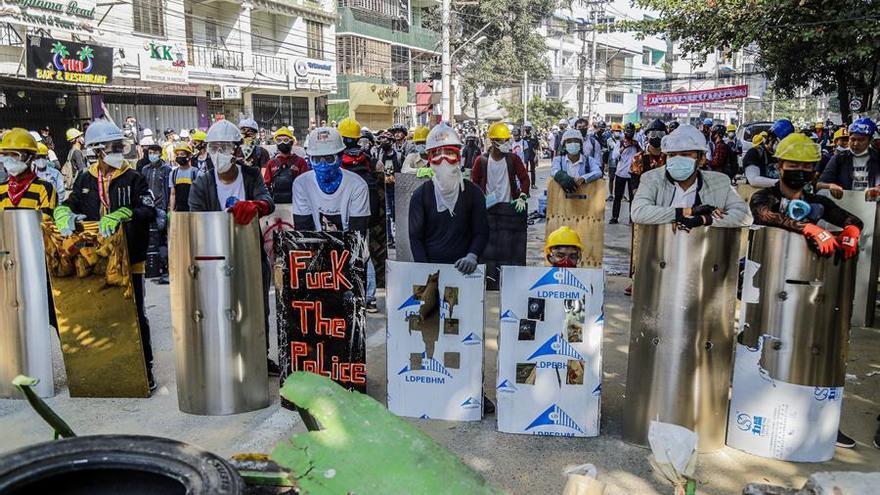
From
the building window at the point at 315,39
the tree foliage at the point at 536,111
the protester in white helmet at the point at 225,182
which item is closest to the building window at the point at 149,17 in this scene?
the building window at the point at 315,39

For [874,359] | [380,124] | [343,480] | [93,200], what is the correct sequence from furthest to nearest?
[380,124]
[874,359]
[93,200]
[343,480]

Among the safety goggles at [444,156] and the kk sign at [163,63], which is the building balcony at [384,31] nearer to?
the kk sign at [163,63]

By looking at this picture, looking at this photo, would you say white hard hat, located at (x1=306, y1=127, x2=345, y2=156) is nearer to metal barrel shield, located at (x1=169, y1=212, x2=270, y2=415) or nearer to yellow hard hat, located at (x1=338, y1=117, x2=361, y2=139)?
metal barrel shield, located at (x1=169, y1=212, x2=270, y2=415)

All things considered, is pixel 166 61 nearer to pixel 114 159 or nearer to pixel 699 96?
pixel 114 159

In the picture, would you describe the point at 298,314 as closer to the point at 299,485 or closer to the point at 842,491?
the point at 299,485

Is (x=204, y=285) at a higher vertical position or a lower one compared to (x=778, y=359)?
higher

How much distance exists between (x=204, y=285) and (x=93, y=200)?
1.25 m

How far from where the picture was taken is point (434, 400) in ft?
14.9

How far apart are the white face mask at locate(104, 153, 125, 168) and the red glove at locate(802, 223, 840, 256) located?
450cm

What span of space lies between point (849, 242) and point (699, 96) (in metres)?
29.9

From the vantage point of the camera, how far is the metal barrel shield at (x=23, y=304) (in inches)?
192

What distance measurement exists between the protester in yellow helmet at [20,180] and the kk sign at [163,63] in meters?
19.1

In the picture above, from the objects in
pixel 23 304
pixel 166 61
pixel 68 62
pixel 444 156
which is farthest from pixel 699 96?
pixel 23 304

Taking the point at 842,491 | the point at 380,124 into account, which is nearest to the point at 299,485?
the point at 842,491
